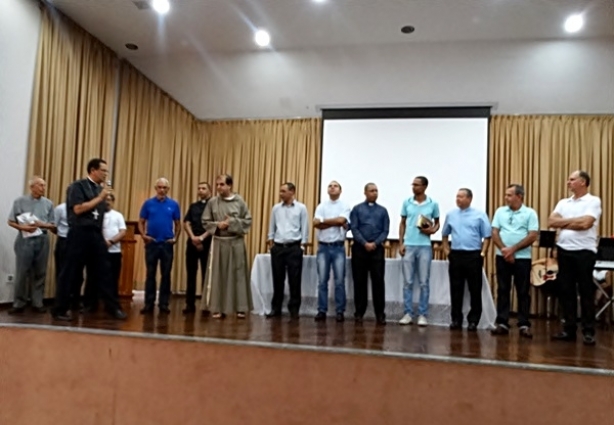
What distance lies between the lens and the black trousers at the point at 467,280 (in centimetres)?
425

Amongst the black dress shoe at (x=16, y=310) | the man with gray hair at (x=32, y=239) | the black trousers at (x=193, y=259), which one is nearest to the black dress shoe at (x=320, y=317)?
the black trousers at (x=193, y=259)

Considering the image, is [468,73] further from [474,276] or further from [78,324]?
[78,324]

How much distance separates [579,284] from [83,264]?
3.73m

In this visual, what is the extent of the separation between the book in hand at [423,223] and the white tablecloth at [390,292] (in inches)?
19.9

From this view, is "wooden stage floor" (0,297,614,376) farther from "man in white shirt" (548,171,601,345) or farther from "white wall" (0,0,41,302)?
"white wall" (0,0,41,302)

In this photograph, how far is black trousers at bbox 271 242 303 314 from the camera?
4656 mm

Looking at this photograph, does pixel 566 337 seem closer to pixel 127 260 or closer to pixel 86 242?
pixel 86 242

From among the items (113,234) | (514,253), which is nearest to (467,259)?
(514,253)

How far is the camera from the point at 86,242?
12.2 feet

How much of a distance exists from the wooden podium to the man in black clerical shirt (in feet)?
9.39

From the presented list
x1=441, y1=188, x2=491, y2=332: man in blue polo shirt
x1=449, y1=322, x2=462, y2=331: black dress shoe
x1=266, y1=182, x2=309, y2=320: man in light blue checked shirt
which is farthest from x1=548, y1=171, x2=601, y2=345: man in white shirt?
x1=266, y1=182, x2=309, y2=320: man in light blue checked shirt

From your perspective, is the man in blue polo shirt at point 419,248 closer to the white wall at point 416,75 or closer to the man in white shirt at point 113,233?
the white wall at point 416,75

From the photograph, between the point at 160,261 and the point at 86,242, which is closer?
the point at 86,242

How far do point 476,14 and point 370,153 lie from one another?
2316mm
